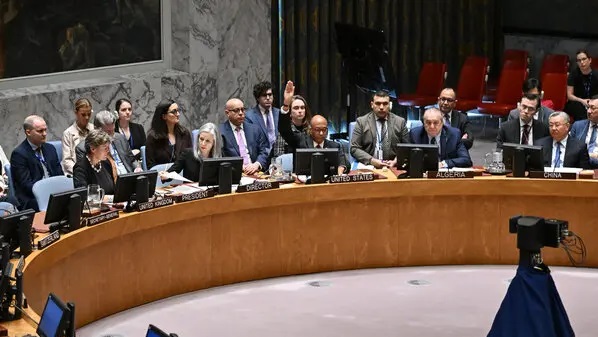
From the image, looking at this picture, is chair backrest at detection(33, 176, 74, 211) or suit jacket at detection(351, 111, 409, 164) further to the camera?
suit jacket at detection(351, 111, 409, 164)

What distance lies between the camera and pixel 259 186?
26.9 feet

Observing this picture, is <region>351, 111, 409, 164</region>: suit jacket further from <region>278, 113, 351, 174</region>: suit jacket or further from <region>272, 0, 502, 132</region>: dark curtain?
<region>272, 0, 502, 132</region>: dark curtain

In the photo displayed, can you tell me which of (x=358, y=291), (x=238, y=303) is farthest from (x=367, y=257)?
(x=238, y=303)

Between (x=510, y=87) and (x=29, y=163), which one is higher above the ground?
(x=510, y=87)

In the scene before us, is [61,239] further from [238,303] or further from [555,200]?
[555,200]

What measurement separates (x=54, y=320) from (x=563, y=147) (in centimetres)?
502

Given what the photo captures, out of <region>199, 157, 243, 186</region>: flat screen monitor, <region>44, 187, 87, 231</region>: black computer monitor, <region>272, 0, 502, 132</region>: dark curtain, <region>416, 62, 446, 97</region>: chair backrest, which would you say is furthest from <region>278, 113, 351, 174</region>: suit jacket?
<region>416, 62, 446, 97</region>: chair backrest

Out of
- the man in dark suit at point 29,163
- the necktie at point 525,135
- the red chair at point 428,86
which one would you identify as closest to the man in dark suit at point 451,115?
the necktie at point 525,135

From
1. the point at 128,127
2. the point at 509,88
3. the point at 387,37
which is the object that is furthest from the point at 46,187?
the point at 387,37

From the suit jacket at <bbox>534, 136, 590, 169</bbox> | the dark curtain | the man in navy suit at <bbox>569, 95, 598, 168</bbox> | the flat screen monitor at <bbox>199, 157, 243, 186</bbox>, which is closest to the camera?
the flat screen monitor at <bbox>199, 157, 243, 186</bbox>

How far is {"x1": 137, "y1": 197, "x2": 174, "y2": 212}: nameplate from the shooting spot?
7.40 metres

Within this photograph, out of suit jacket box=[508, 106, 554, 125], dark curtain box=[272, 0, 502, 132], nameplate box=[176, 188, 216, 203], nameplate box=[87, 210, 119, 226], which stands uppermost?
dark curtain box=[272, 0, 502, 132]

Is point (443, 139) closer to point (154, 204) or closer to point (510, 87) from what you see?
point (154, 204)

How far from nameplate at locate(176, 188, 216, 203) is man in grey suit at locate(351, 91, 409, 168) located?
1758 mm
